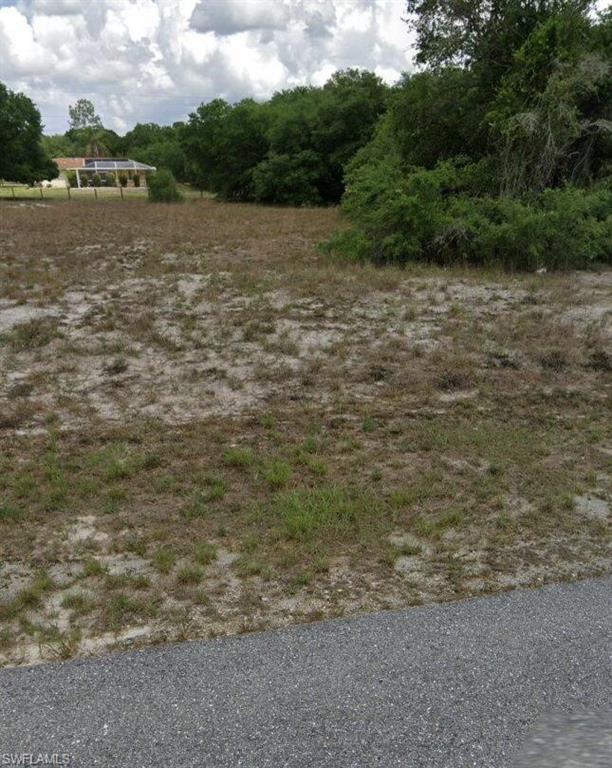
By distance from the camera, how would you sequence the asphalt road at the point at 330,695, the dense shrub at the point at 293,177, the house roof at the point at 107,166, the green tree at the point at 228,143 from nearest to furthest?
1. the asphalt road at the point at 330,695
2. the dense shrub at the point at 293,177
3. the green tree at the point at 228,143
4. the house roof at the point at 107,166

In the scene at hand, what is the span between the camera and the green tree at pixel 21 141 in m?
34.3

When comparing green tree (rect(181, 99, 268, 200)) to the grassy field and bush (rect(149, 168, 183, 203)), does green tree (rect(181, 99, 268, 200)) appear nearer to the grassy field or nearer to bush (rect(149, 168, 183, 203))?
the grassy field

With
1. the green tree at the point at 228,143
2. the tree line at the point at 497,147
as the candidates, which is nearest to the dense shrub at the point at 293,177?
the green tree at the point at 228,143

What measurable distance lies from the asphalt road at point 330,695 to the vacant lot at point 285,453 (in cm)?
25

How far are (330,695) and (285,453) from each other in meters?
2.51

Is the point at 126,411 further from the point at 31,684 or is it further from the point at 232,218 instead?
the point at 232,218

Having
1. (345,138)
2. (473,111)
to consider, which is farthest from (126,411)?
(345,138)

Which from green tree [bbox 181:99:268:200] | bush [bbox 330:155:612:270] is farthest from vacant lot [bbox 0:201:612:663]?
green tree [bbox 181:99:268:200]

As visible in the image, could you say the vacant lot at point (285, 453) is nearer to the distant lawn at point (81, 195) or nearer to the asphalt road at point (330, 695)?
the asphalt road at point (330, 695)

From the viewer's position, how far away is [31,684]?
2260 millimetres

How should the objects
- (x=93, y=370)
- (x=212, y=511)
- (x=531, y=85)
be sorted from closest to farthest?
(x=212, y=511) < (x=93, y=370) < (x=531, y=85)

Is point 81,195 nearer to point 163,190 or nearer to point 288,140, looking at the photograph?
point 163,190

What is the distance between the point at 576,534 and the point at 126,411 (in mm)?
3691

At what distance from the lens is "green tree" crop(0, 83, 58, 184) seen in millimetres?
34281
